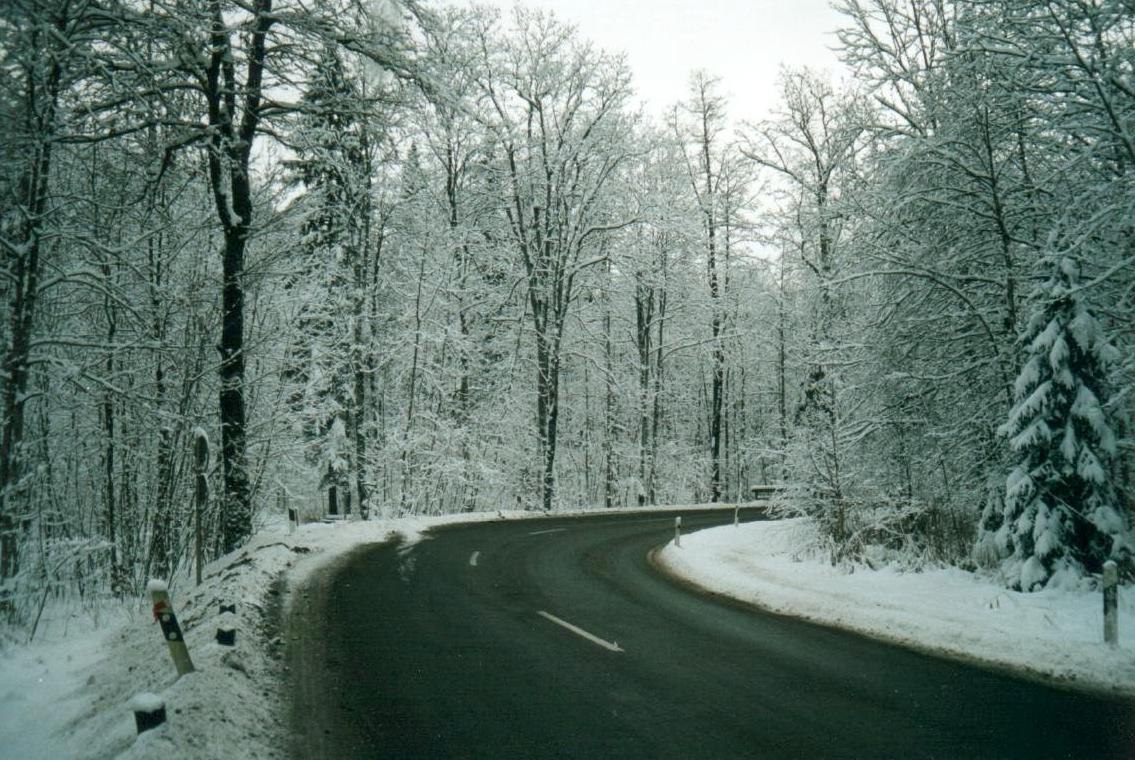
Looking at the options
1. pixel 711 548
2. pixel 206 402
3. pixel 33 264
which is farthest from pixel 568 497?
pixel 33 264

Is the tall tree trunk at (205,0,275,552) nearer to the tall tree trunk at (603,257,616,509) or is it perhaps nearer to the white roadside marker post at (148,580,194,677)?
the white roadside marker post at (148,580,194,677)

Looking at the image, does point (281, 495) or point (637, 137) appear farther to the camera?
point (637, 137)

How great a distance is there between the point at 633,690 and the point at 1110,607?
552 centimetres

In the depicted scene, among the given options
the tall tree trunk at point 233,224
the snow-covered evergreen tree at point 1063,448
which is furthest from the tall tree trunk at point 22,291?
the snow-covered evergreen tree at point 1063,448

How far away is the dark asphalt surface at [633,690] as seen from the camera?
5.38m

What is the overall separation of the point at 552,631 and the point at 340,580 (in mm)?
4572

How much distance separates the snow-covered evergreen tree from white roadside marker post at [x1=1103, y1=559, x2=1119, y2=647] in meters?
1.89

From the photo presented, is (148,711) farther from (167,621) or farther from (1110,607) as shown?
(1110,607)

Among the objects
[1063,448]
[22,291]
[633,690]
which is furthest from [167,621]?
[1063,448]

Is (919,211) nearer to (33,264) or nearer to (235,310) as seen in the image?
(235,310)

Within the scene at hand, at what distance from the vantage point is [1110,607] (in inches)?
309

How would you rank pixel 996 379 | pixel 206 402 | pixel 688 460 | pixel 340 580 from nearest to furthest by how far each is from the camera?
1. pixel 340 580
2. pixel 996 379
3. pixel 206 402
4. pixel 688 460

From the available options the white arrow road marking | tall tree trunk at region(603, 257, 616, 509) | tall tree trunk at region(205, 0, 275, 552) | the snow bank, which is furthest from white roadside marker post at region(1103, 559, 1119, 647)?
tall tree trunk at region(603, 257, 616, 509)

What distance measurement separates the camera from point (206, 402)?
49.1 feet
